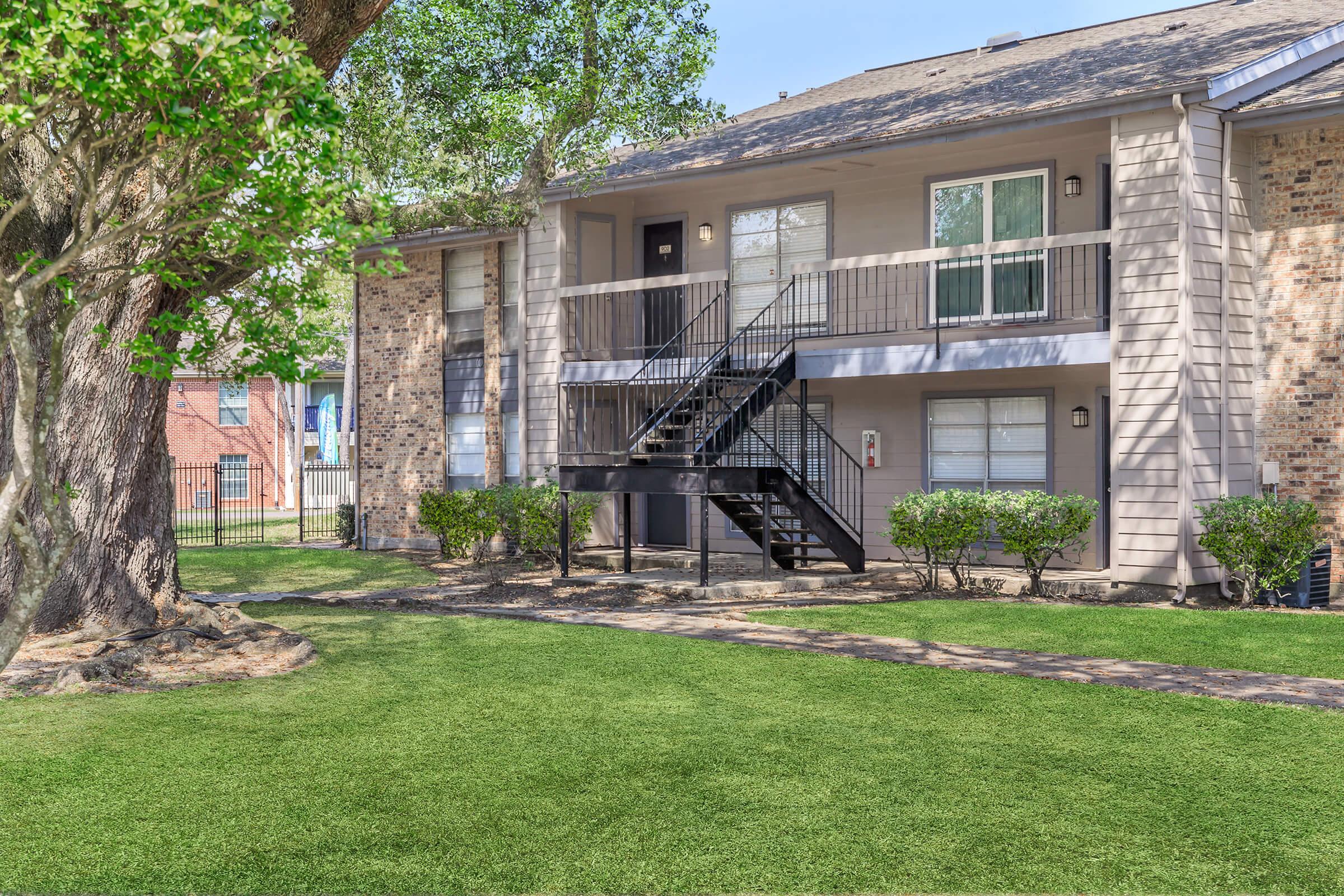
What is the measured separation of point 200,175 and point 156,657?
15.6ft

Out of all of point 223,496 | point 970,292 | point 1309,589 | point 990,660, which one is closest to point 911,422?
point 970,292

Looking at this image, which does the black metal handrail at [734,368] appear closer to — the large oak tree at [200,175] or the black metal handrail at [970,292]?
the black metal handrail at [970,292]

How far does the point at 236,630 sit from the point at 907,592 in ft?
23.7

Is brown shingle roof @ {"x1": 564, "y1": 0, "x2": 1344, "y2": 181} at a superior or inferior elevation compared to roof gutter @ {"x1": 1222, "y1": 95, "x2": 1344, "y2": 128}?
superior

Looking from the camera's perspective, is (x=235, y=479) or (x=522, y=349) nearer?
(x=522, y=349)

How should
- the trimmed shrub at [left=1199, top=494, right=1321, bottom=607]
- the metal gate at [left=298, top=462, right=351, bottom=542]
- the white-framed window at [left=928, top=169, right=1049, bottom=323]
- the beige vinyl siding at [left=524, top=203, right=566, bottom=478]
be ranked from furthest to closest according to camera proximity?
the metal gate at [left=298, top=462, right=351, bottom=542] → the beige vinyl siding at [left=524, top=203, right=566, bottom=478] → the white-framed window at [left=928, top=169, right=1049, bottom=323] → the trimmed shrub at [left=1199, top=494, right=1321, bottom=607]

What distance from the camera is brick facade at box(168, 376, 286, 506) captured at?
39.0m

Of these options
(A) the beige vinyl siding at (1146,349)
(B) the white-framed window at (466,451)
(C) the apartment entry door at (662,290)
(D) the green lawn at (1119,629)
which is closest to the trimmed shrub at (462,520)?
(B) the white-framed window at (466,451)

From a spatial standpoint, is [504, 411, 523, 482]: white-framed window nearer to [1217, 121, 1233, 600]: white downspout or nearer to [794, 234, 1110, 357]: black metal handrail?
[794, 234, 1110, 357]: black metal handrail

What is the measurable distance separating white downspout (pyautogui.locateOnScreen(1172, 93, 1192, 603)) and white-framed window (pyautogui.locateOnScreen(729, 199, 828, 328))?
5.02m

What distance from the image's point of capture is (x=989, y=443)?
1591 cm

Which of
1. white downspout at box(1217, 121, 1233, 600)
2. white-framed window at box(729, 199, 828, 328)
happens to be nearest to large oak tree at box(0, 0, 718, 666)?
white-framed window at box(729, 199, 828, 328)

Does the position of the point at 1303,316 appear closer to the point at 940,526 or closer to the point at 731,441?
the point at 940,526

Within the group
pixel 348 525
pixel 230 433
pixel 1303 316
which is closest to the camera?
pixel 1303 316
